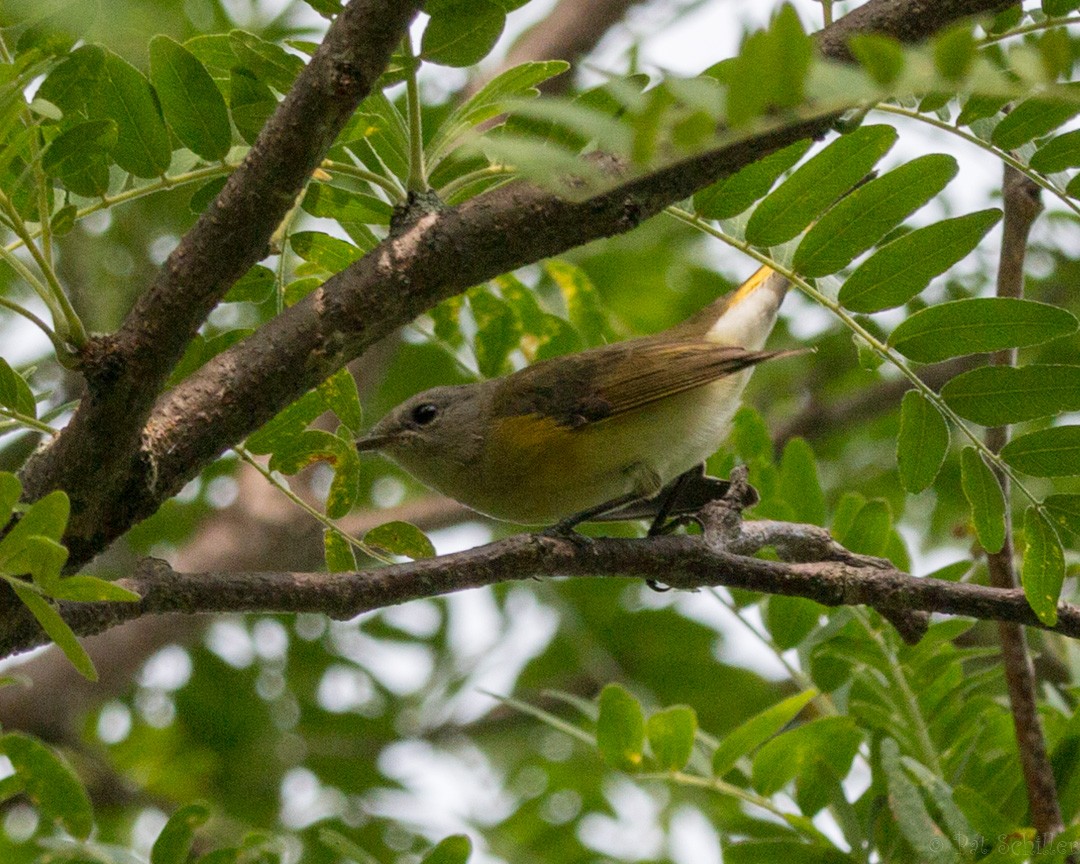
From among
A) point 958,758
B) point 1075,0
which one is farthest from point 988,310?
point 958,758

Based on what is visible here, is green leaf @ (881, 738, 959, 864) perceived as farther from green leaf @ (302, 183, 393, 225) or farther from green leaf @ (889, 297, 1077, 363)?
green leaf @ (302, 183, 393, 225)

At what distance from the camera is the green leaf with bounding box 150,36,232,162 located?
8.31 ft

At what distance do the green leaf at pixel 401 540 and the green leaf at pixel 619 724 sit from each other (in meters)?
0.61

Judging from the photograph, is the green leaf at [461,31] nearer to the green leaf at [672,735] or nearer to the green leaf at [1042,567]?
the green leaf at [1042,567]

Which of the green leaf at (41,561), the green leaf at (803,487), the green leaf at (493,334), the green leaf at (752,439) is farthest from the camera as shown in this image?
the green leaf at (493,334)

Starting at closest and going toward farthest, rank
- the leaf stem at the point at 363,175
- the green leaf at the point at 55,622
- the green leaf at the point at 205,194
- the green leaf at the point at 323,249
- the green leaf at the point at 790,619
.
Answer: the green leaf at the point at 55,622 → the leaf stem at the point at 363,175 → the green leaf at the point at 205,194 → the green leaf at the point at 323,249 → the green leaf at the point at 790,619

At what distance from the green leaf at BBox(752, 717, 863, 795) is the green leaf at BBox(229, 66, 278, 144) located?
1.93 m

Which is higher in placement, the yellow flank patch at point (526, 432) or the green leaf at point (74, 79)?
the green leaf at point (74, 79)

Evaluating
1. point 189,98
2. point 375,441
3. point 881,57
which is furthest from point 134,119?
point 375,441

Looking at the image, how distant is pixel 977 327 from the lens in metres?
2.75

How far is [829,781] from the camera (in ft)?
10.4

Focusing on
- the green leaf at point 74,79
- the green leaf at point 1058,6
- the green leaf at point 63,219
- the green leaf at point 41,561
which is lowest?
the green leaf at point 41,561

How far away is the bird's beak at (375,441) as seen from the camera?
448 centimetres

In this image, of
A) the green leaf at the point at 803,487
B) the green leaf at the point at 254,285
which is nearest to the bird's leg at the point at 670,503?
the green leaf at the point at 803,487
